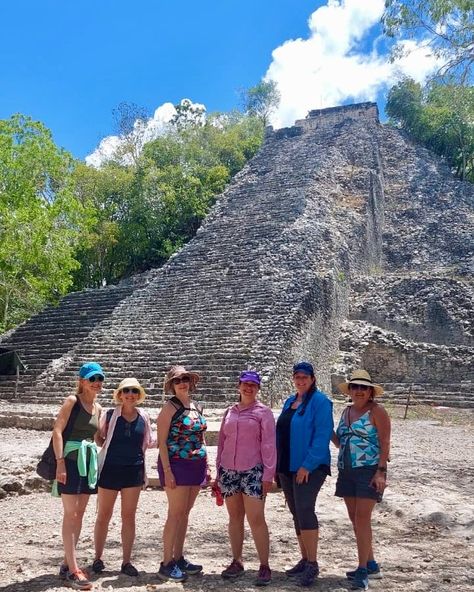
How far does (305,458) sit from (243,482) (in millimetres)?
423

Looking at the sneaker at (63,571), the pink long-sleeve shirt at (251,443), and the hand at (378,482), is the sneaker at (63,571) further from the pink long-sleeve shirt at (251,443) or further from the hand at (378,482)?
the hand at (378,482)

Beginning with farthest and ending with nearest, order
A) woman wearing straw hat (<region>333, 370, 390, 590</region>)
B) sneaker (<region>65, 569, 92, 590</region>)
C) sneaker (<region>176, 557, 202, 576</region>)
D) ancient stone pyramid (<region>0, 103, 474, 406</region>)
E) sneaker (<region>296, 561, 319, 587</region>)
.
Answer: ancient stone pyramid (<region>0, 103, 474, 406</region>) < sneaker (<region>176, 557, 202, 576</region>) < woman wearing straw hat (<region>333, 370, 390, 590</region>) < sneaker (<region>296, 561, 319, 587</region>) < sneaker (<region>65, 569, 92, 590</region>)

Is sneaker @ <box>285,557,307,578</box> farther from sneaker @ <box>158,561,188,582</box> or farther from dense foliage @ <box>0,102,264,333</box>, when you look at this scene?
dense foliage @ <box>0,102,264,333</box>

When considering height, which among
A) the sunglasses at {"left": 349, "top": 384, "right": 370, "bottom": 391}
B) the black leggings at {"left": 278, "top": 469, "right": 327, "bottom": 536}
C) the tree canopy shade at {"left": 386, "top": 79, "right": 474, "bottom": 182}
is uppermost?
the tree canopy shade at {"left": 386, "top": 79, "right": 474, "bottom": 182}

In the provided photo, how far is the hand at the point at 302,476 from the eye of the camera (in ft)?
12.2

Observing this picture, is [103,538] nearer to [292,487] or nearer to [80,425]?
[80,425]

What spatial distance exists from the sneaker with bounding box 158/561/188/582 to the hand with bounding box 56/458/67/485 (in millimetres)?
836

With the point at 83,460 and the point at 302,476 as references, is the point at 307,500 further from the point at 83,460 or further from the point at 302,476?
the point at 83,460

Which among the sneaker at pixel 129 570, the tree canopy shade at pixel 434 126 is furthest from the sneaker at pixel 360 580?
the tree canopy shade at pixel 434 126

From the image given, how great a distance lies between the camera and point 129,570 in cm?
379

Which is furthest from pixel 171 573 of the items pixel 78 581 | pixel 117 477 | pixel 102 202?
pixel 102 202

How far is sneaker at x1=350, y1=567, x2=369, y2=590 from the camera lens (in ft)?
11.7

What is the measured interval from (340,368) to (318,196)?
8.16 metres

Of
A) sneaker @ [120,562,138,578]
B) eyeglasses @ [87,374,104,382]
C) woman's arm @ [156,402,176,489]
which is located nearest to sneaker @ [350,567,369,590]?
woman's arm @ [156,402,176,489]
